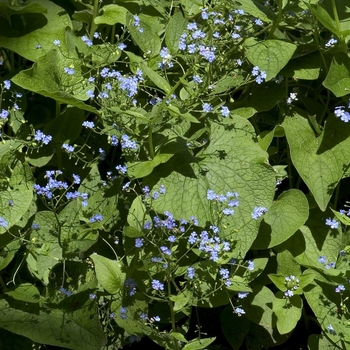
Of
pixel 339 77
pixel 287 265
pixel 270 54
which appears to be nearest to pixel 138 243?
pixel 287 265

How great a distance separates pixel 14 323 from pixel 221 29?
4.22 ft

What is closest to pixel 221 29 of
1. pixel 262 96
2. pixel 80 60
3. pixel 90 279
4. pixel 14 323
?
pixel 262 96

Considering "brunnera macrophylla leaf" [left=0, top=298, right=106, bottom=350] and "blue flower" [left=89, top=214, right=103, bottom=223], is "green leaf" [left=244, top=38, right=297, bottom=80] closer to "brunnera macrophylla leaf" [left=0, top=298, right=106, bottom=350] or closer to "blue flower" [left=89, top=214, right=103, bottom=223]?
"blue flower" [left=89, top=214, right=103, bottom=223]

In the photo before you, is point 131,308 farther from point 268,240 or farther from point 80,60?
point 80,60

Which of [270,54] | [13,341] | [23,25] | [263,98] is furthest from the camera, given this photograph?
[23,25]

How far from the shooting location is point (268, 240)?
8.25ft

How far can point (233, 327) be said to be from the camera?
2.71 m

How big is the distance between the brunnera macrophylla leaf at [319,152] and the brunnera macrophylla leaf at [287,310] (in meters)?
0.34

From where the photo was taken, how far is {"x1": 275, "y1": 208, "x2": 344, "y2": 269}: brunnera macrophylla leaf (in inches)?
104

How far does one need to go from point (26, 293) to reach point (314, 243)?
1.05 metres

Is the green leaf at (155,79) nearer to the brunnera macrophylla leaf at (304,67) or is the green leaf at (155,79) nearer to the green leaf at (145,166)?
the green leaf at (145,166)

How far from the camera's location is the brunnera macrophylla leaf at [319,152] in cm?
256

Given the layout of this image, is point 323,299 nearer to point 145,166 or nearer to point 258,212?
point 258,212

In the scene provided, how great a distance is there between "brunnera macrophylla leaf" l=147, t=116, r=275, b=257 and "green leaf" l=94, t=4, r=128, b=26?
1.74 ft
